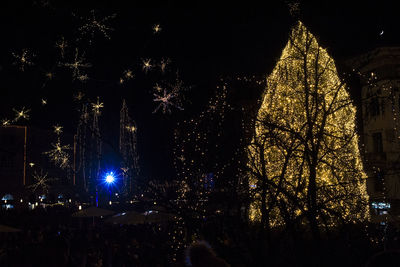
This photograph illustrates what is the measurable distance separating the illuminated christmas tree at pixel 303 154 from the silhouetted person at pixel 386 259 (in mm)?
659

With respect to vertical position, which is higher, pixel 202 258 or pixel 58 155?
pixel 58 155

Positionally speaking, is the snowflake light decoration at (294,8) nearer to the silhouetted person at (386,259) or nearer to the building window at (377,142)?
the silhouetted person at (386,259)

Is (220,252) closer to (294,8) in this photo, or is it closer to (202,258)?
(202,258)

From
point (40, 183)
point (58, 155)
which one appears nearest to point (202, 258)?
point (40, 183)

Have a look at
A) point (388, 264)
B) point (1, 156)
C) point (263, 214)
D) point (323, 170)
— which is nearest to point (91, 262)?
point (323, 170)

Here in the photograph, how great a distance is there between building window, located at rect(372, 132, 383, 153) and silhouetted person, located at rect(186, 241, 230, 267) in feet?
95.3

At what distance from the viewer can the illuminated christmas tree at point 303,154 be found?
4336 mm

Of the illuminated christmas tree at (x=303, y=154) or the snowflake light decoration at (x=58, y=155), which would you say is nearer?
the illuminated christmas tree at (x=303, y=154)

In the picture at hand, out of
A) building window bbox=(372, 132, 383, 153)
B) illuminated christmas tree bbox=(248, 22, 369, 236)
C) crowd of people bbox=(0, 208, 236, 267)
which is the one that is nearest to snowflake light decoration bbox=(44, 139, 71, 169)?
crowd of people bbox=(0, 208, 236, 267)

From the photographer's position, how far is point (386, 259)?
3689 millimetres

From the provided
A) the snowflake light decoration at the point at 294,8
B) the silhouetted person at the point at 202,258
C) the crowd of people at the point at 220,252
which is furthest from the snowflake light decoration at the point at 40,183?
the silhouetted person at the point at 202,258

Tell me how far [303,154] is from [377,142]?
27.7 metres

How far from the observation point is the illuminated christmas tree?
4.34m

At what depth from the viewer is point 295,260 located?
5.36 metres
